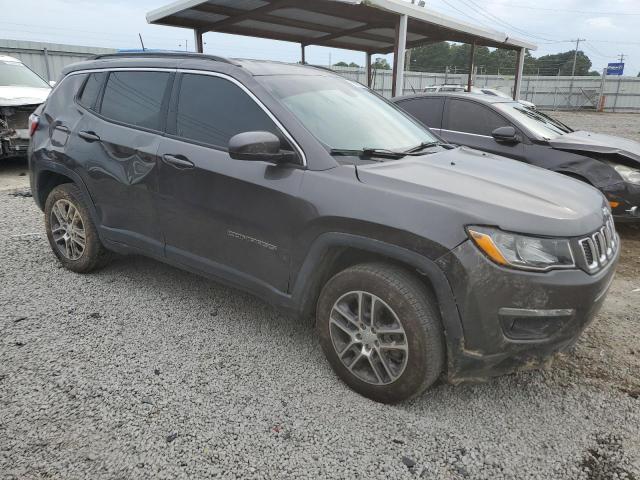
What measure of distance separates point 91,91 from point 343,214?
2.66 metres

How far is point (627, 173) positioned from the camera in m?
5.09

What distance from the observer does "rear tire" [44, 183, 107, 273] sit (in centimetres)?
393

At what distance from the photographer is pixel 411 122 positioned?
12.2 feet

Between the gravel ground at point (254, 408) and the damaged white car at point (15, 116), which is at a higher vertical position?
the damaged white car at point (15, 116)

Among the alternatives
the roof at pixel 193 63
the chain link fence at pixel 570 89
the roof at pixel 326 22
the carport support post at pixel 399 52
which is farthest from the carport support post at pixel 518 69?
the chain link fence at pixel 570 89

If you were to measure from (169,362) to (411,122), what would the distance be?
2476mm

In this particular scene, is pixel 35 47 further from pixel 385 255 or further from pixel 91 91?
pixel 385 255

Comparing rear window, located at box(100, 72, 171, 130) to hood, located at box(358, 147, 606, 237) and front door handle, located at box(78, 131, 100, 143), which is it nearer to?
front door handle, located at box(78, 131, 100, 143)

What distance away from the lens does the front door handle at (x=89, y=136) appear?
144 inches

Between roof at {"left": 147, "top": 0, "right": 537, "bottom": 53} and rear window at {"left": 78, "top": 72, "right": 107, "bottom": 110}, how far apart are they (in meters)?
5.50

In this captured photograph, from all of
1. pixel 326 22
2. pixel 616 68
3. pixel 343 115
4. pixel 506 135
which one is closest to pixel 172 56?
pixel 343 115

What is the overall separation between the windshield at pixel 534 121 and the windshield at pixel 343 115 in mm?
2690

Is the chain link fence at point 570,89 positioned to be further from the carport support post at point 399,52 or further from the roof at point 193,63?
the roof at point 193,63

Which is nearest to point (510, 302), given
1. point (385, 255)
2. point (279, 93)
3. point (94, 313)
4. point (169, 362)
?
point (385, 255)
